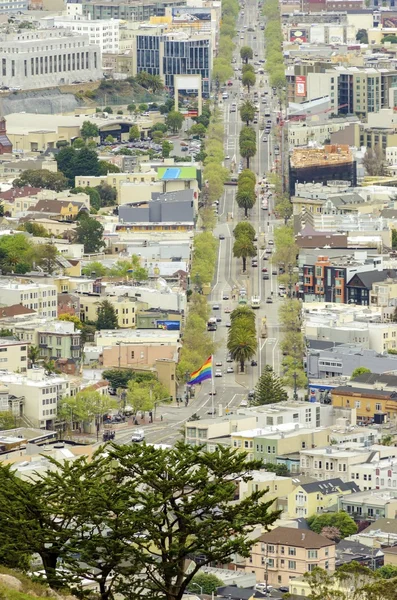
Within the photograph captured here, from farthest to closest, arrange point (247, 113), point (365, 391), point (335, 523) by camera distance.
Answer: point (247, 113) → point (365, 391) → point (335, 523)

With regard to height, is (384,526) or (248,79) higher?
(384,526)

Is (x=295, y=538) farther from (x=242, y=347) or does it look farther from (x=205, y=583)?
(x=242, y=347)

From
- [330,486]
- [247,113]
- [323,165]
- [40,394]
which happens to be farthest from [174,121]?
[330,486]

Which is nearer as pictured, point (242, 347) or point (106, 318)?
point (242, 347)

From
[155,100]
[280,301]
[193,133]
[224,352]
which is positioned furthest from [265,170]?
[224,352]

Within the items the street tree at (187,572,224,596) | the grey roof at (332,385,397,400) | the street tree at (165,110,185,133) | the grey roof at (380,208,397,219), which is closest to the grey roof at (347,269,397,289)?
the grey roof at (380,208,397,219)

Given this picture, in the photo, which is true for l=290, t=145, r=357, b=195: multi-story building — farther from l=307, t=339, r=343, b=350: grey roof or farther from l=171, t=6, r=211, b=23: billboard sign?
l=171, t=6, r=211, b=23: billboard sign
